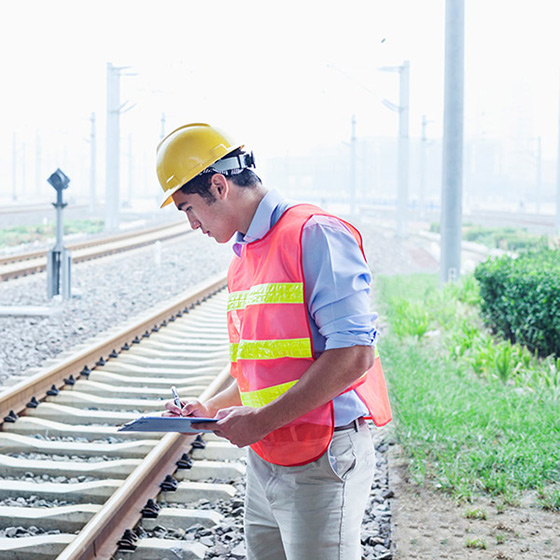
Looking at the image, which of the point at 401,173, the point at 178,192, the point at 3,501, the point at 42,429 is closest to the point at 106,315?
the point at 42,429

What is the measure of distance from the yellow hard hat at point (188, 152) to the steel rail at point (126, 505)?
1.89 meters

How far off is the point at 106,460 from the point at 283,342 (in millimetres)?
3277

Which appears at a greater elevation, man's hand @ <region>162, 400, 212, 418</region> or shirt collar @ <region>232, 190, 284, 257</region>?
shirt collar @ <region>232, 190, 284, 257</region>

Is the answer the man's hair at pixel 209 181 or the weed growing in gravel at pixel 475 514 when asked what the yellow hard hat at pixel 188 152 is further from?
the weed growing in gravel at pixel 475 514

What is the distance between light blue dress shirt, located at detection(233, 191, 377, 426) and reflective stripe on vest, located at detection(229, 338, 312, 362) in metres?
0.05

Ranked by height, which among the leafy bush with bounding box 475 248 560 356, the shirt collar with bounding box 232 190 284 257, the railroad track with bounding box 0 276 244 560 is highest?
the shirt collar with bounding box 232 190 284 257

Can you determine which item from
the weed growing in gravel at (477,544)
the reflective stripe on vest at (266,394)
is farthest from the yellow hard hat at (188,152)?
the weed growing in gravel at (477,544)

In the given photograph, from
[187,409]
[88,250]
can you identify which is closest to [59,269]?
[88,250]

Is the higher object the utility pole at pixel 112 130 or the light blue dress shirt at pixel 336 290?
the utility pole at pixel 112 130

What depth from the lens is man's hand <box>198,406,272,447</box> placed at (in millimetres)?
2139

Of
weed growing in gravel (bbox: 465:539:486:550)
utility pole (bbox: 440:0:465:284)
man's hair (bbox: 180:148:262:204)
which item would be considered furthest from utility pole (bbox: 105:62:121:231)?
man's hair (bbox: 180:148:262:204)

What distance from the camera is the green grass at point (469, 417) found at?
4754mm

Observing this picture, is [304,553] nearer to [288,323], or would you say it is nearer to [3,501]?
[288,323]

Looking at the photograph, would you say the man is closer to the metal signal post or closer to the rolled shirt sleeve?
the rolled shirt sleeve
